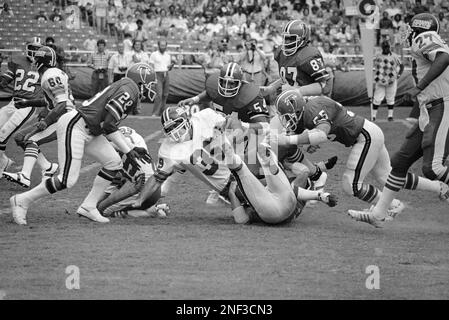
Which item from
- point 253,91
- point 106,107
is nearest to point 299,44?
point 253,91

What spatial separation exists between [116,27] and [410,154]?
53.0ft

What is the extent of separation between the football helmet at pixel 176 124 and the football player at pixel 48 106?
1508 millimetres

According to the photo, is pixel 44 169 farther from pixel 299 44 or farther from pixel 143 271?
pixel 143 271

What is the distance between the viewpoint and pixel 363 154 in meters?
7.97

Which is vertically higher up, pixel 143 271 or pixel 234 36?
pixel 143 271

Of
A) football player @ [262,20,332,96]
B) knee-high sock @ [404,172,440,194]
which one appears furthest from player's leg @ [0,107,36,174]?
knee-high sock @ [404,172,440,194]

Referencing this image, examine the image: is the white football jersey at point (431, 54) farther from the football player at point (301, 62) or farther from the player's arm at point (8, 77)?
the player's arm at point (8, 77)

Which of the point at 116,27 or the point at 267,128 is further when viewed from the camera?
the point at 116,27

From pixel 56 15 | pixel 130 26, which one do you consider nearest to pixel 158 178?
pixel 130 26

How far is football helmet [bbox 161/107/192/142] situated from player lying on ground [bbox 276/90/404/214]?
0.87 m
